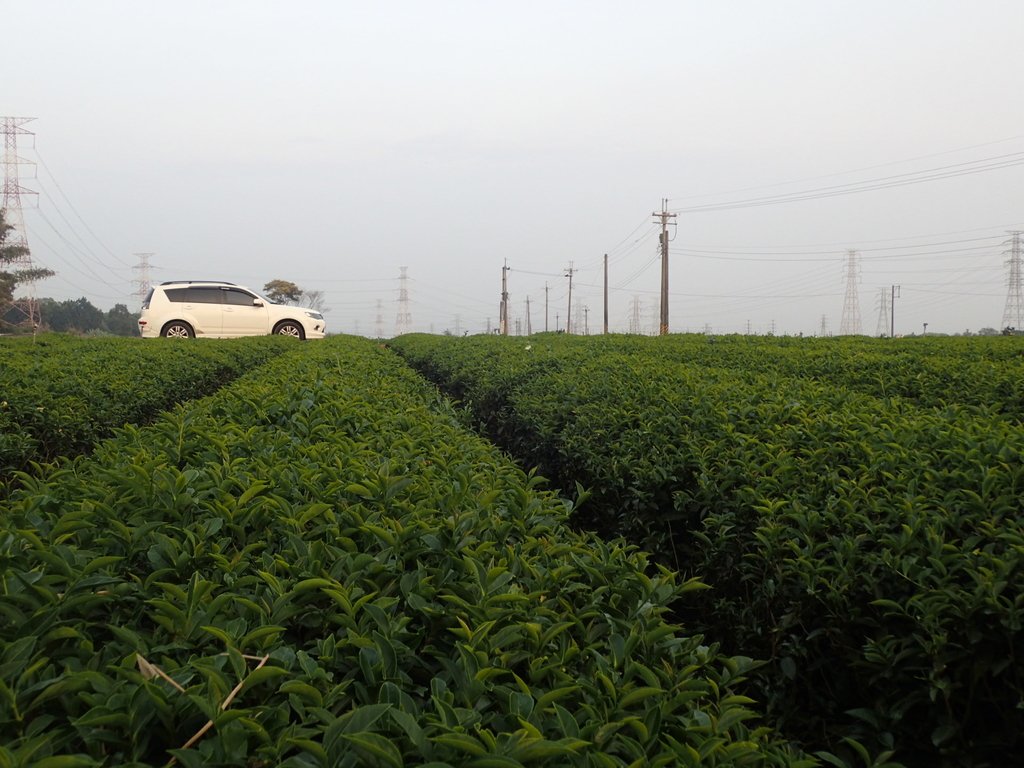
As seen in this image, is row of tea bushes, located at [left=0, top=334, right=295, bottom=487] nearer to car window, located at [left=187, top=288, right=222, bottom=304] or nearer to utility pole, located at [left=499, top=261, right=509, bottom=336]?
car window, located at [left=187, top=288, right=222, bottom=304]

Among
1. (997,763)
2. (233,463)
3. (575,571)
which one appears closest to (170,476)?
(233,463)

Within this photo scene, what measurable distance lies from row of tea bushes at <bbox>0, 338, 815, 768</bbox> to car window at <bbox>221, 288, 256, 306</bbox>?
62.5ft

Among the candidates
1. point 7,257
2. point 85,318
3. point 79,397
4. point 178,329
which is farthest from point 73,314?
point 79,397

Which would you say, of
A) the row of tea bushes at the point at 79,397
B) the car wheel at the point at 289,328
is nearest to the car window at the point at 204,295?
the car wheel at the point at 289,328

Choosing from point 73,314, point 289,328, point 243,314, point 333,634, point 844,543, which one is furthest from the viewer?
point 73,314

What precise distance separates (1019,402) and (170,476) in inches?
238

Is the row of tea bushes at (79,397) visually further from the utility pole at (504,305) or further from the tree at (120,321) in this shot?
the tree at (120,321)

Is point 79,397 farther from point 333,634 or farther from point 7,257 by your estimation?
point 7,257

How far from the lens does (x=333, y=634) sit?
1.32m

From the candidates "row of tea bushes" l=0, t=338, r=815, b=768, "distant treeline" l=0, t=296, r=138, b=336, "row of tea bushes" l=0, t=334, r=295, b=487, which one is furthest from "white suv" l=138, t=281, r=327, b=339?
"distant treeline" l=0, t=296, r=138, b=336

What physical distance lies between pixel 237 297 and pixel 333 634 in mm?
20440

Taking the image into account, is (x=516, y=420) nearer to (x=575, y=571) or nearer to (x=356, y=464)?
(x=356, y=464)

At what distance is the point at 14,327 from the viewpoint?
125 feet

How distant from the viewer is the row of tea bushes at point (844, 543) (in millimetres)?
1955
